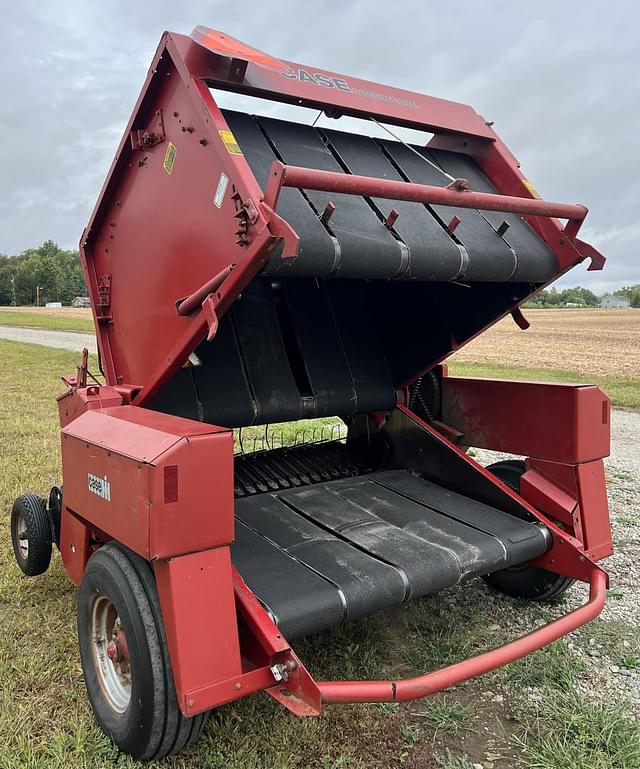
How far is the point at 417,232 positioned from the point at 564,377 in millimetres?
12412

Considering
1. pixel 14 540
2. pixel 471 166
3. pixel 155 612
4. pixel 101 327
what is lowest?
pixel 14 540

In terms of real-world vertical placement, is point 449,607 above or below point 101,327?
below

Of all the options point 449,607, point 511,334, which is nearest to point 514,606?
point 449,607

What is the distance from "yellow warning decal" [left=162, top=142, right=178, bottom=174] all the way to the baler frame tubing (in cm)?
68

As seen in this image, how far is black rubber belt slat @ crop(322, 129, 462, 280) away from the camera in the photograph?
292cm

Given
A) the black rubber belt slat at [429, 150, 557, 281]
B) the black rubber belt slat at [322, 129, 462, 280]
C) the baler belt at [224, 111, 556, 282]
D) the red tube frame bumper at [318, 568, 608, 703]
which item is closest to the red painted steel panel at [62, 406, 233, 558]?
the red tube frame bumper at [318, 568, 608, 703]

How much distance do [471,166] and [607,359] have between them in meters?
16.7

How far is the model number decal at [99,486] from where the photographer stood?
2.41 meters

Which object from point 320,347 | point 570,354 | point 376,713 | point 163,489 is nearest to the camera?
Answer: point 163,489

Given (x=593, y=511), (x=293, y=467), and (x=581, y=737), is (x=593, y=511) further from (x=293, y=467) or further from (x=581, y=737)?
(x=293, y=467)

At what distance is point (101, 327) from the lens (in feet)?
12.1

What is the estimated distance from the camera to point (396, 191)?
2.48 metres

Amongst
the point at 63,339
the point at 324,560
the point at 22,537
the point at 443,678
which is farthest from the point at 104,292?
the point at 63,339

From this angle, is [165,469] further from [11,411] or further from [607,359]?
[607,359]
